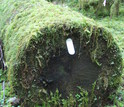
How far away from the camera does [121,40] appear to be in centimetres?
A: 658

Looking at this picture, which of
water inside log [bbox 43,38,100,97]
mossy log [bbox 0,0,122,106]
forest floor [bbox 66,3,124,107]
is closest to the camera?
mossy log [bbox 0,0,122,106]

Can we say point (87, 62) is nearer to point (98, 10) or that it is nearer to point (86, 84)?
point (86, 84)

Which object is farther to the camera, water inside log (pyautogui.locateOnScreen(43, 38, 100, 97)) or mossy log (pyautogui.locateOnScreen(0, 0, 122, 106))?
water inside log (pyautogui.locateOnScreen(43, 38, 100, 97))

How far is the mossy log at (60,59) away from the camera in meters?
3.11

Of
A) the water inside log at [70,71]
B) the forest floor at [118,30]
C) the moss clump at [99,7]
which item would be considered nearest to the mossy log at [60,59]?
the water inside log at [70,71]

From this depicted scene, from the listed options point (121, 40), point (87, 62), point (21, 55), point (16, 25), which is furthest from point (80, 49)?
point (121, 40)

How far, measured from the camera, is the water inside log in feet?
10.6

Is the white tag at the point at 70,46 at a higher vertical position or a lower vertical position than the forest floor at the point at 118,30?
higher

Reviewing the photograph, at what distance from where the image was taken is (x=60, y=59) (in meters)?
3.24

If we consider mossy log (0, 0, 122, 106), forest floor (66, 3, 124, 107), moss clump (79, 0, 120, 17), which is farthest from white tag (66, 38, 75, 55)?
moss clump (79, 0, 120, 17)

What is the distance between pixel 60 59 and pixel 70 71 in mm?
280

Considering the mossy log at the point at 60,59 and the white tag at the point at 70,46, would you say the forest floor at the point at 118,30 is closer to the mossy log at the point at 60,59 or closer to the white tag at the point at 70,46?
the mossy log at the point at 60,59

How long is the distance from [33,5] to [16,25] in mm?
621

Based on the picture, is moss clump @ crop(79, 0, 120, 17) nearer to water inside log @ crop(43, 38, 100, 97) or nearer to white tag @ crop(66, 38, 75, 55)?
water inside log @ crop(43, 38, 100, 97)
